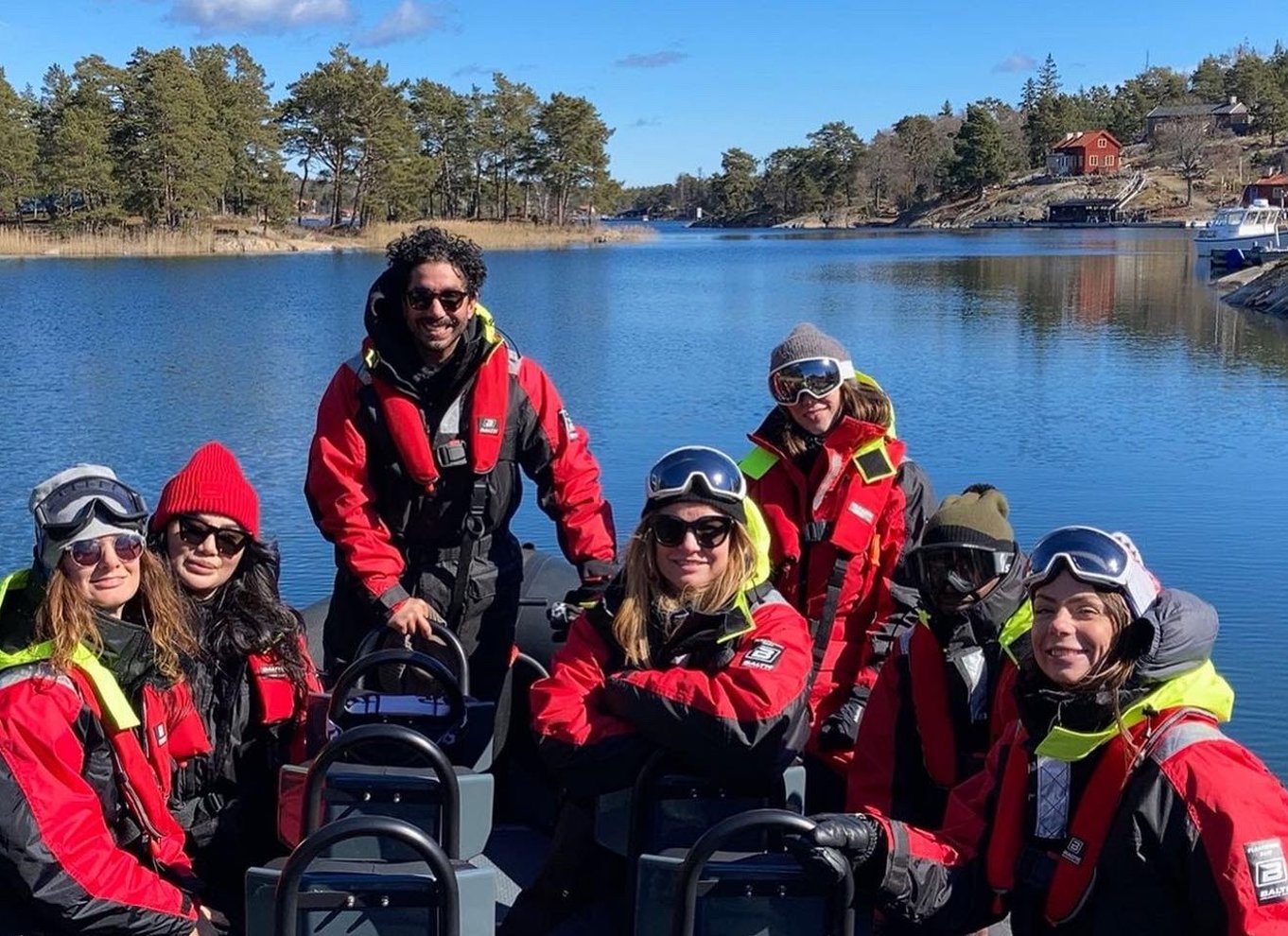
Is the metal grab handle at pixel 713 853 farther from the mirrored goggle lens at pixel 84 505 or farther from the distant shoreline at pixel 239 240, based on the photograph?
the distant shoreline at pixel 239 240

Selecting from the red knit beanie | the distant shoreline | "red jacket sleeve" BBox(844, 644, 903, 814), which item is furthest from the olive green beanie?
the distant shoreline

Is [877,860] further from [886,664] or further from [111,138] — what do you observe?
[111,138]

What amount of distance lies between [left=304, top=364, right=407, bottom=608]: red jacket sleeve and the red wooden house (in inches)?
3274

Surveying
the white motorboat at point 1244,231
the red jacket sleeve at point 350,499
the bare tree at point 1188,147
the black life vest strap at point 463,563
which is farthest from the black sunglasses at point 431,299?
the bare tree at point 1188,147

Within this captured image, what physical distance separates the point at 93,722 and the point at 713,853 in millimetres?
1087

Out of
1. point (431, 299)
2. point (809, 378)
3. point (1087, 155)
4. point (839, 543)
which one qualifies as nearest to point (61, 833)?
point (431, 299)

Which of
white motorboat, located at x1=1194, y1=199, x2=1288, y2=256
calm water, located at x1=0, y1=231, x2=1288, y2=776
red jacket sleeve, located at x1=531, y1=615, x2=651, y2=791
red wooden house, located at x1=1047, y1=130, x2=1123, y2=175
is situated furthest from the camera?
red wooden house, located at x1=1047, y1=130, x2=1123, y2=175

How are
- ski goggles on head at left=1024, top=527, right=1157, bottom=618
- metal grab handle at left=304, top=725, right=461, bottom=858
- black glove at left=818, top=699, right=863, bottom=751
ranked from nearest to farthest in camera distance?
ski goggles on head at left=1024, top=527, right=1157, bottom=618 → metal grab handle at left=304, top=725, right=461, bottom=858 → black glove at left=818, top=699, right=863, bottom=751

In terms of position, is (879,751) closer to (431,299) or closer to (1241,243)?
(431,299)

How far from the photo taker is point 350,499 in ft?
10.4

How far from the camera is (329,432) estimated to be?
10.6ft

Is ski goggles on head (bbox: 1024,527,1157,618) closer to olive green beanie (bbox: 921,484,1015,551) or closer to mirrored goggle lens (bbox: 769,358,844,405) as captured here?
olive green beanie (bbox: 921,484,1015,551)

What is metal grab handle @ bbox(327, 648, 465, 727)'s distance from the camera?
106 inches

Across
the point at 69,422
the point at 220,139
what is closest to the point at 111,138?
the point at 220,139
